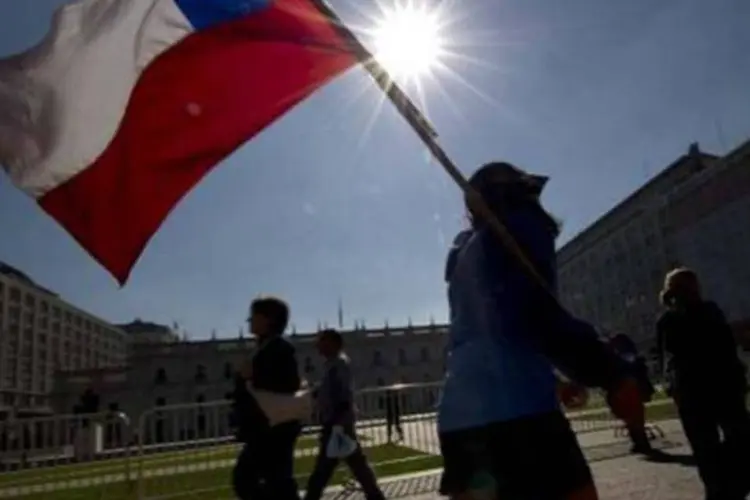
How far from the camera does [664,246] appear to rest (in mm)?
80562

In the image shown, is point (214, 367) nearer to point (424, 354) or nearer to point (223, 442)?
point (424, 354)

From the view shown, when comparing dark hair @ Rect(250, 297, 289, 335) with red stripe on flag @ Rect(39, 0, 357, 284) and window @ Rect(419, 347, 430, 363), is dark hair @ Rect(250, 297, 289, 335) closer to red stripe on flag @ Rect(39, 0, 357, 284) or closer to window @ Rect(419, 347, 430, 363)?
red stripe on flag @ Rect(39, 0, 357, 284)

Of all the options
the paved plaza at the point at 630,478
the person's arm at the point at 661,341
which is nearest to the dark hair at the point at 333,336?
the paved plaza at the point at 630,478

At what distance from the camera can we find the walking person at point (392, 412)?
11398 mm

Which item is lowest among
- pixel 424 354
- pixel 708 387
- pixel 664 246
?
pixel 708 387

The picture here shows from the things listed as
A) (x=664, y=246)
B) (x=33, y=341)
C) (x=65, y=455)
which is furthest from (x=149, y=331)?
(x=65, y=455)

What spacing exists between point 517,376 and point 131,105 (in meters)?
2.69

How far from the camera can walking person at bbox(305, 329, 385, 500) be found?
6895mm

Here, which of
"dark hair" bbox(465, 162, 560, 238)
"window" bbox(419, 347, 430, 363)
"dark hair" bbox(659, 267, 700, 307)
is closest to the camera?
"dark hair" bbox(465, 162, 560, 238)

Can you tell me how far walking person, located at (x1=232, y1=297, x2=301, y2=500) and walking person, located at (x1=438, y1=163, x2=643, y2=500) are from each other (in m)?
2.25

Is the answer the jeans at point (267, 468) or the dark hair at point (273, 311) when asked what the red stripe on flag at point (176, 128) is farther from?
the jeans at point (267, 468)

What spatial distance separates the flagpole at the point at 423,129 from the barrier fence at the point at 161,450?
21.9 ft

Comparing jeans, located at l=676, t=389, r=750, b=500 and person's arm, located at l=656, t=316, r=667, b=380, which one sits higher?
person's arm, located at l=656, t=316, r=667, b=380

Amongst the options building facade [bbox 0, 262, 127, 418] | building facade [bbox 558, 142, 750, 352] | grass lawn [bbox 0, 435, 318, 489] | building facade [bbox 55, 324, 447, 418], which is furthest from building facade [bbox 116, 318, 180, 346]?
grass lawn [bbox 0, 435, 318, 489]
